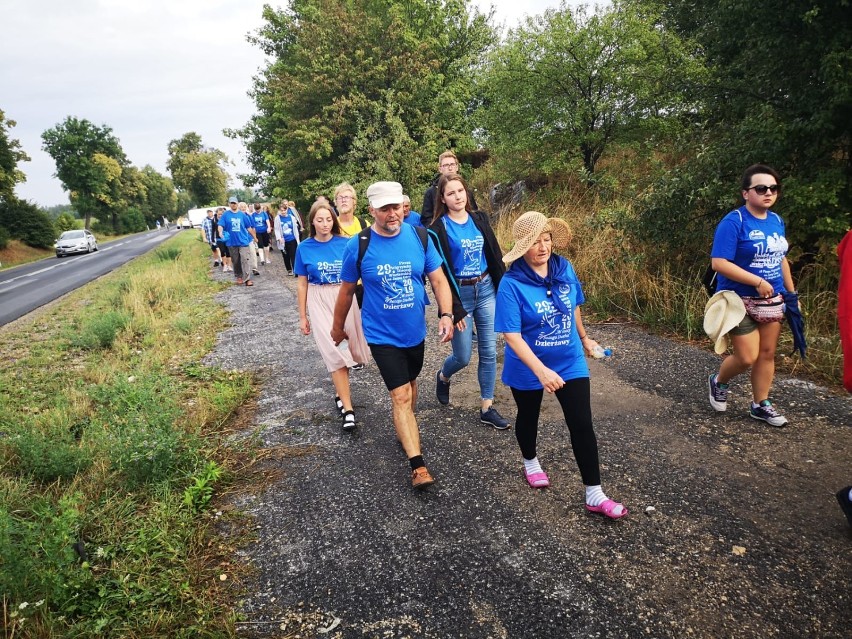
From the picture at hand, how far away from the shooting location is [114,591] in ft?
8.18

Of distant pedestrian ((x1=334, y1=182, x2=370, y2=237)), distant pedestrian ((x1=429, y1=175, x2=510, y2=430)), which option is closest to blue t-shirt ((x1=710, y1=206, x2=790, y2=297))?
distant pedestrian ((x1=429, y1=175, x2=510, y2=430))

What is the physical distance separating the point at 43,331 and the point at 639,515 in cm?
1088

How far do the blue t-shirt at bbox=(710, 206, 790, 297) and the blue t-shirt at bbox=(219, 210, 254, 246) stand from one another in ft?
36.6

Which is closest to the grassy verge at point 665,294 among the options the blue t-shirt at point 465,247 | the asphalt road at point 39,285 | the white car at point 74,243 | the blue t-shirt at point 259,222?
the blue t-shirt at point 465,247

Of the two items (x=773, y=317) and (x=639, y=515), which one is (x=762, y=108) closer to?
(x=773, y=317)

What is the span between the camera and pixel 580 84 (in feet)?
34.7

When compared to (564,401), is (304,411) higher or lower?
lower

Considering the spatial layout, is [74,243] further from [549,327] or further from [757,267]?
[757,267]

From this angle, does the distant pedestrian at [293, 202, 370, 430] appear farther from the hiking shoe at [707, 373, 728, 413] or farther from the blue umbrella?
the blue umbrella

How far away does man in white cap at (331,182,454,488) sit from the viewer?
321 cm

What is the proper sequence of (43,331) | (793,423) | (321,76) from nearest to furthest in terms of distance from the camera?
(793,423)
(43,331)
(321,76)

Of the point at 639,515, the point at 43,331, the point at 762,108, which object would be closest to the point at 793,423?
the point at 639,515

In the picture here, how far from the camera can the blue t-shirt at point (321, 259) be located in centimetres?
434

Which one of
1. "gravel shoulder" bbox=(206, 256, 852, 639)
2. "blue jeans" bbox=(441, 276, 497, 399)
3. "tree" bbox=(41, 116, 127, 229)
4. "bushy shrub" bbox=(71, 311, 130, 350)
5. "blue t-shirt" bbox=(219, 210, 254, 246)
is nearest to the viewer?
"gravel shoulder" bbox=(206, 256, 852, 639)
